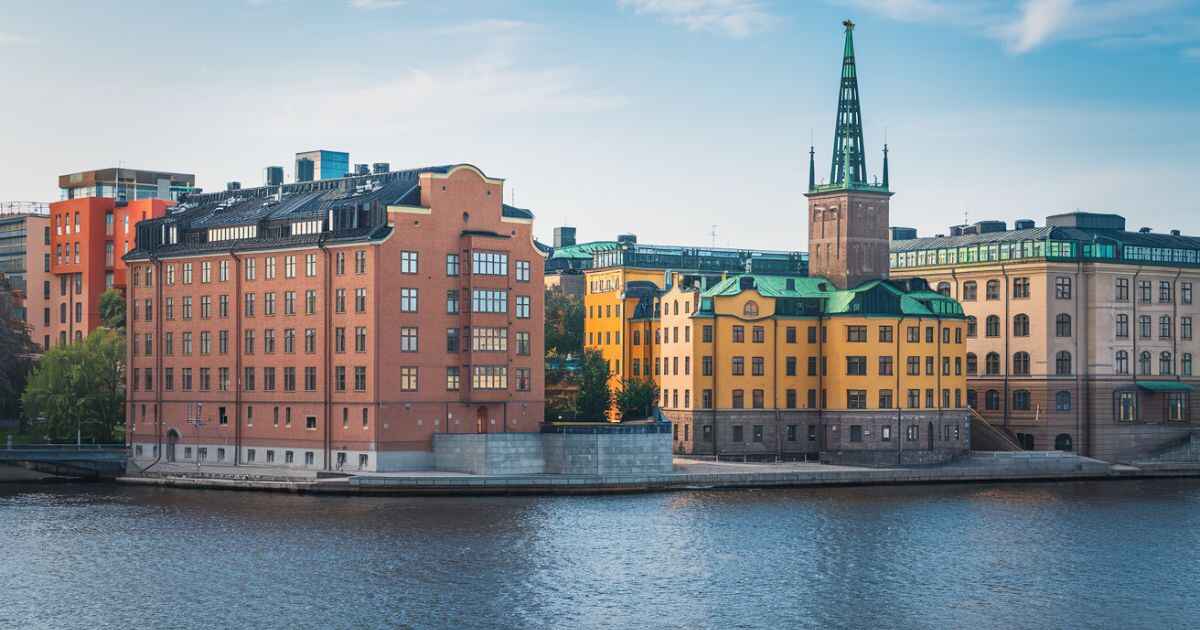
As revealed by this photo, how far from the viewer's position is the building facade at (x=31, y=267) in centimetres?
17550

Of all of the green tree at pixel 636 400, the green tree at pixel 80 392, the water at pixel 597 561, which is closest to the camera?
the water at pixel 597 561

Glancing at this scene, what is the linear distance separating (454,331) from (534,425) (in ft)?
29.7

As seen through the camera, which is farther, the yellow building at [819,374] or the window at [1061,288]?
the window at [1061,288]

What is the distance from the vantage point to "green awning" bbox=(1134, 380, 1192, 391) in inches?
5955

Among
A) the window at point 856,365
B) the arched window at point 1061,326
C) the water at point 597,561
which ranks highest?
the arched window at point 1061,326

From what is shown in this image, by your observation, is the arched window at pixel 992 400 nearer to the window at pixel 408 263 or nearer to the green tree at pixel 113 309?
the window at pixel 408 263

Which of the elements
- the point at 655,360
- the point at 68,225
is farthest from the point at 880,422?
the point at 68,225

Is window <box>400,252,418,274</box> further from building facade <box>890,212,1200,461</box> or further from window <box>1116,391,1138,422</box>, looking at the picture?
window <box>1116,391,1138,422</box>

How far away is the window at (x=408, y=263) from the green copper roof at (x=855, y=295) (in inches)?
1043

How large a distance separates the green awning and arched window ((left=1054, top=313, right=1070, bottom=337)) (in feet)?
25.7

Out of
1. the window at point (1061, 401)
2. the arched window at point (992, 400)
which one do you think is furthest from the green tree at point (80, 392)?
the window at point (1061, 401)

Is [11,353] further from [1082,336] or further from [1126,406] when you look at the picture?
[1126,406]

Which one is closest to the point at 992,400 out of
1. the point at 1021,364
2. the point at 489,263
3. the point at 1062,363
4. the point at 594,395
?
the point at 1021,364

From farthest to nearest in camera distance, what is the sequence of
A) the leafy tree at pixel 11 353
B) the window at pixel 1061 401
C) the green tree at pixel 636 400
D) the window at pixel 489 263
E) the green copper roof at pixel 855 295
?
the window at pixel 1061 401 → the leafy tree at pixel 11 353 → the green tree at pixel 636 400 → the green copper roof at pixel 855 295 → the window at pixel 489 263
